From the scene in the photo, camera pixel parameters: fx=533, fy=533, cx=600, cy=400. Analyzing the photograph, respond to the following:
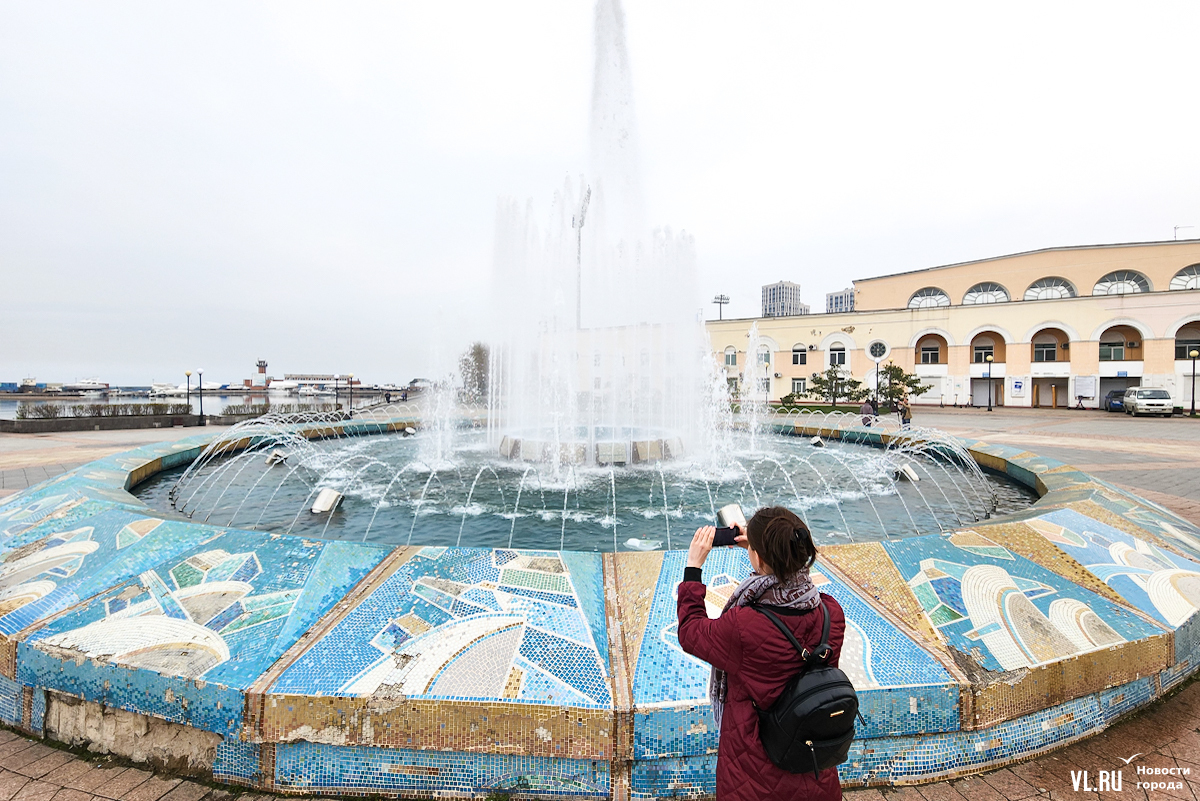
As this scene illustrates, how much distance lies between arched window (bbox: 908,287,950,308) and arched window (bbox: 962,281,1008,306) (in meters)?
1.45

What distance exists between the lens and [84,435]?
60.1ft

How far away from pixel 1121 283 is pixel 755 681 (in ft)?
178

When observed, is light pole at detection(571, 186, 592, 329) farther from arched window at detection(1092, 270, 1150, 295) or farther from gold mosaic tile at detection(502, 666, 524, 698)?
arched window at detection(1092, 270, 1150, 295)

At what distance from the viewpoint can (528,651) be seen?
111 inches

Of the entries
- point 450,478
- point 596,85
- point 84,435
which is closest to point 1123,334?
point 596,85

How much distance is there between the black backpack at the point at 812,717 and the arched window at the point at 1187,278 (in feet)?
181

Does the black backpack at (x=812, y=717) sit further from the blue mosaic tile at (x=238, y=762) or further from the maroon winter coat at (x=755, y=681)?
the blue mosaic tile at (x=238, y=762)

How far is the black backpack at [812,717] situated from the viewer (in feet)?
5.09

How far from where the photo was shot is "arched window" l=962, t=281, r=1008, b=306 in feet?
139

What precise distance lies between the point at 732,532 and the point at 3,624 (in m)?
4.20

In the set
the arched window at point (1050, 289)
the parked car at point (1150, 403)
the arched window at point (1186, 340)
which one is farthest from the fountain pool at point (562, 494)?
the arched window at point (1050, 289)

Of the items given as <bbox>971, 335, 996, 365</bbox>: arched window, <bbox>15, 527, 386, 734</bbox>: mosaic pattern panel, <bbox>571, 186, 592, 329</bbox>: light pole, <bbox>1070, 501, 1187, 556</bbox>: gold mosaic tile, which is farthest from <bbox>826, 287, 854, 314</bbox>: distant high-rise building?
<bbox>15, 527, 386, 734</bbox>: mosaic pattern panel

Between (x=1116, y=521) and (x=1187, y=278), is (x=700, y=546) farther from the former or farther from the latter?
(x=1187, y=278)

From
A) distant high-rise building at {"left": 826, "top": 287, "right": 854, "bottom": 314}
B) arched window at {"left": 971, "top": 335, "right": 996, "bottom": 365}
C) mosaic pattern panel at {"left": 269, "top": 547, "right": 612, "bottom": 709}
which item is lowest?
mosaic pattern panel at {"left": 269, "top": 547, "right": 612, "bottom": 709}
